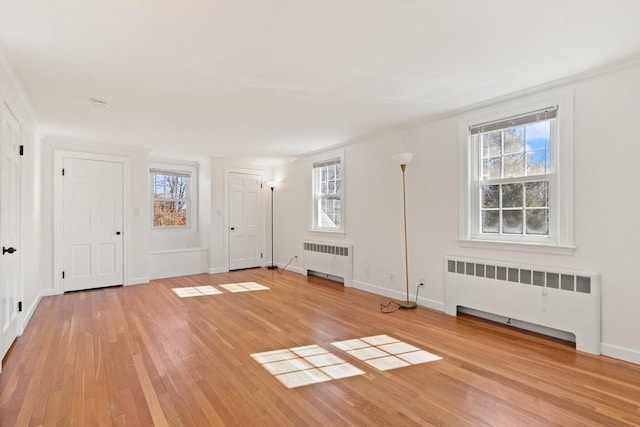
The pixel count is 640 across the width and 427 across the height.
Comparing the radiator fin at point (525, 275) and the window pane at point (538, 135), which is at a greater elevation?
the window pane at point (538, 135)

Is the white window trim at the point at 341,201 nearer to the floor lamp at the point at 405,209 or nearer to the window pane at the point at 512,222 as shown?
the floor lamp at the point at 405,209

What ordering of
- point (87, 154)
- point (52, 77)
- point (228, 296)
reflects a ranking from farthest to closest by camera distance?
point (87, 154), point (228, 296), point (52, 77)

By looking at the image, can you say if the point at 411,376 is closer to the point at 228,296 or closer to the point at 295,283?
the point at 228,296

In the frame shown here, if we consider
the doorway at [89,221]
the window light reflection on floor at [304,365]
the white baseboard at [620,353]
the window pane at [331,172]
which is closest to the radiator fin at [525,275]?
the white baseboard at [620,353]

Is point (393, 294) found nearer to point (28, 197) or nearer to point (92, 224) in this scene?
point (28, 197)

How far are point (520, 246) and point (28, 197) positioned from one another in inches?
217

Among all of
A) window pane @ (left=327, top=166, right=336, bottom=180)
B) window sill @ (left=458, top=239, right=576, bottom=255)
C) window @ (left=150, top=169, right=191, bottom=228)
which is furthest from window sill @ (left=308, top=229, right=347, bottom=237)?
window @ (left=150, top=169, right=191, bottom=228)

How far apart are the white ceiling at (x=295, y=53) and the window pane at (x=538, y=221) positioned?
4.03ft

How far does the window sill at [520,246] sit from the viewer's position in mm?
3074

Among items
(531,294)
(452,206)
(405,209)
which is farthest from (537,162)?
(405,209)

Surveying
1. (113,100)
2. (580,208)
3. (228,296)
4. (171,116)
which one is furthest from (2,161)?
(580,208)

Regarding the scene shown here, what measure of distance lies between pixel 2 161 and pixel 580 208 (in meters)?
4.90

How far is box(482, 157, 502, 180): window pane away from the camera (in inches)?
144

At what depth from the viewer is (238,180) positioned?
286 inches
